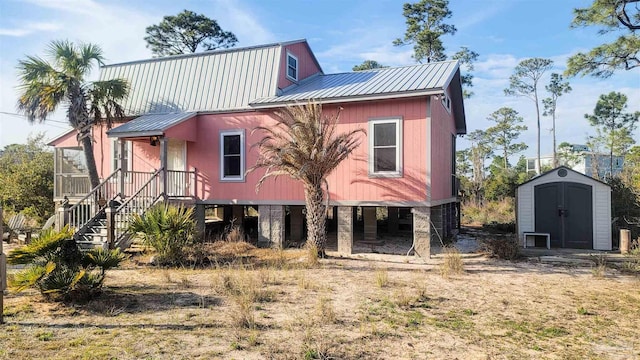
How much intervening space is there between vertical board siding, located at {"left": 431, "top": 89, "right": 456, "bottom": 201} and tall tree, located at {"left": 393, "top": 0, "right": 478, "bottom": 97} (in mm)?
12542

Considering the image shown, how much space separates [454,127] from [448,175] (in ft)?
11.3

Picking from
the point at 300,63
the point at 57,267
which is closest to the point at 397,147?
the point at 300,63

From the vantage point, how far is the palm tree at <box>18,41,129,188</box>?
13242mm

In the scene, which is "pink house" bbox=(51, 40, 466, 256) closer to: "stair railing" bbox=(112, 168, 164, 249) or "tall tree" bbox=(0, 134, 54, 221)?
"stair railing" bbox=(112, 168, 164, 249)

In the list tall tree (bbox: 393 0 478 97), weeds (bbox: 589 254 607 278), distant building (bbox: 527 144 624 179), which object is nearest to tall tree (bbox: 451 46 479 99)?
tall tree (bbox: 393 0 478 97)

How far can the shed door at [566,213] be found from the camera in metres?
12.7

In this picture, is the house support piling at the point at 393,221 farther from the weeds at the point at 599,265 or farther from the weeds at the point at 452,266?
the weeds at the point at 452,266

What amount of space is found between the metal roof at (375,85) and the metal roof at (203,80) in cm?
95

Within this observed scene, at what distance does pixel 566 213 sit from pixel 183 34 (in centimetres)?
2822

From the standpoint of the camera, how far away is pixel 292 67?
1553 cm

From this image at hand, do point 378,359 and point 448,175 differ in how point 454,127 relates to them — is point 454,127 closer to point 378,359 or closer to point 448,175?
point 448,175

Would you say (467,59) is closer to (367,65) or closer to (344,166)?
(367,65)

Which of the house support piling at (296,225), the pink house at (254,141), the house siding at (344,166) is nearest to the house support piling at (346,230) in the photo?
Answer: the pink house at (254,141)

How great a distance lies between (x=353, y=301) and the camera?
7129mm
